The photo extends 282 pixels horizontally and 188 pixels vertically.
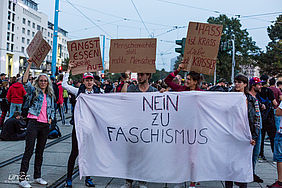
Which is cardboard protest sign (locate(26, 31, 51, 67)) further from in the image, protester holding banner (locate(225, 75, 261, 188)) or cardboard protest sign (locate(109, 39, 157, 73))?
protester holding banner (locate(225, 75, 261, 188))

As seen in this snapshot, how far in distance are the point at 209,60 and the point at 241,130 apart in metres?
1.36

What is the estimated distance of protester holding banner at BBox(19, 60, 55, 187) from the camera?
16.4ft

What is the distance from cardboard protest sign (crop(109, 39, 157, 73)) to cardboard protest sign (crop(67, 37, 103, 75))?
0.86 ft

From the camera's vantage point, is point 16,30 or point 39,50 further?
point 16,30

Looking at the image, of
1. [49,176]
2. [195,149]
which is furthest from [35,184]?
[195,149]

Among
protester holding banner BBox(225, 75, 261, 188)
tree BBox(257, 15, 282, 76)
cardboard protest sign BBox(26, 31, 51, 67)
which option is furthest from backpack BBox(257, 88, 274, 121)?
tree BBox(257, 15, 282, 76)

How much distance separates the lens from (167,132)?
16.0 ft

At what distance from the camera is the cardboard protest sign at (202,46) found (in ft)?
18.1

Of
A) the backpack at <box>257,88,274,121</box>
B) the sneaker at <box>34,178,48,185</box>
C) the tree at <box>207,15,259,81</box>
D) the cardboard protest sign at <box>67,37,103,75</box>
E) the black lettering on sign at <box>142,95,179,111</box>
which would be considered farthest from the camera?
the tree at <box>207,15,259,81</box>

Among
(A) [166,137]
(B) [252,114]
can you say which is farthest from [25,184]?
(B) [252,114]

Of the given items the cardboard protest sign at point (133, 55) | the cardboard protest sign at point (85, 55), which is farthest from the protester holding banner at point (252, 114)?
the cardboard protest sign at point (85, 55)

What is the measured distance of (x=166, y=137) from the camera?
4855mm

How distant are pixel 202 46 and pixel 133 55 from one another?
119 centimetres

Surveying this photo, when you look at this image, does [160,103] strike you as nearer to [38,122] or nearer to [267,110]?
[38,122]
